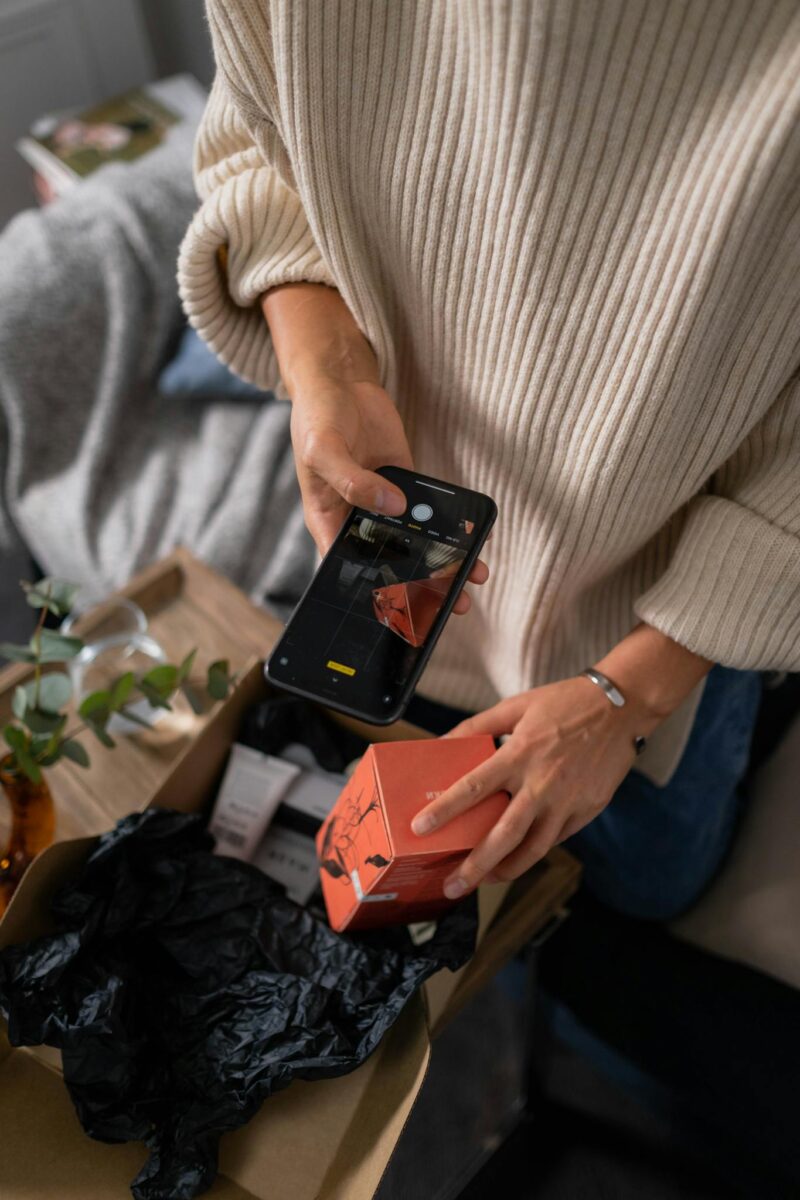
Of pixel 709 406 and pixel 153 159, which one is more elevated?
pixel 709 406

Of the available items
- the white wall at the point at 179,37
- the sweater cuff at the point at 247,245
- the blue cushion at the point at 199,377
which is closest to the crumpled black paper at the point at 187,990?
the sweater cuff at the point at 247,245

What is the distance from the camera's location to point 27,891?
0.60 metres

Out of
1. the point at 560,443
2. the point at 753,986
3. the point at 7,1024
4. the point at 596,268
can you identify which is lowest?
the point at 753,986

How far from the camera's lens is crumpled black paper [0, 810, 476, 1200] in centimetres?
56

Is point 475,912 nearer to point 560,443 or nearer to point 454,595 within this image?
point 454,595

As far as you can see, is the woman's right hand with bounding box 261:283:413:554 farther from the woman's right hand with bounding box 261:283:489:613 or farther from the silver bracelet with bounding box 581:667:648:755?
the silver bracelet with bounding box 581:667:648:755

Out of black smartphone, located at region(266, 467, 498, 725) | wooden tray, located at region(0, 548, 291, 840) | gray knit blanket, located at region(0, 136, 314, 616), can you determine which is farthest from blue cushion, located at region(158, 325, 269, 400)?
black smartphone, located at region(266, 467, 498, 725)

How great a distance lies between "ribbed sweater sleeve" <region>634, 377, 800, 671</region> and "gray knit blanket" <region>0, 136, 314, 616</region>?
798mm

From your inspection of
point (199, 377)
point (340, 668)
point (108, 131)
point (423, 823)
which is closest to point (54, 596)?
point (340, 668)

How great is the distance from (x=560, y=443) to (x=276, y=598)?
79cm

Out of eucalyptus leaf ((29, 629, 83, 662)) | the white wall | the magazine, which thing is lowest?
eucalyptus leaf ((29, 629, 83, 662))

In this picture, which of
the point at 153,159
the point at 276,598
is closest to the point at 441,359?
the point at 276,598

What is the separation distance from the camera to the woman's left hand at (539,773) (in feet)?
1.83

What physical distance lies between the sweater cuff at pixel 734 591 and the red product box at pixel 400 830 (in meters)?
0.16
